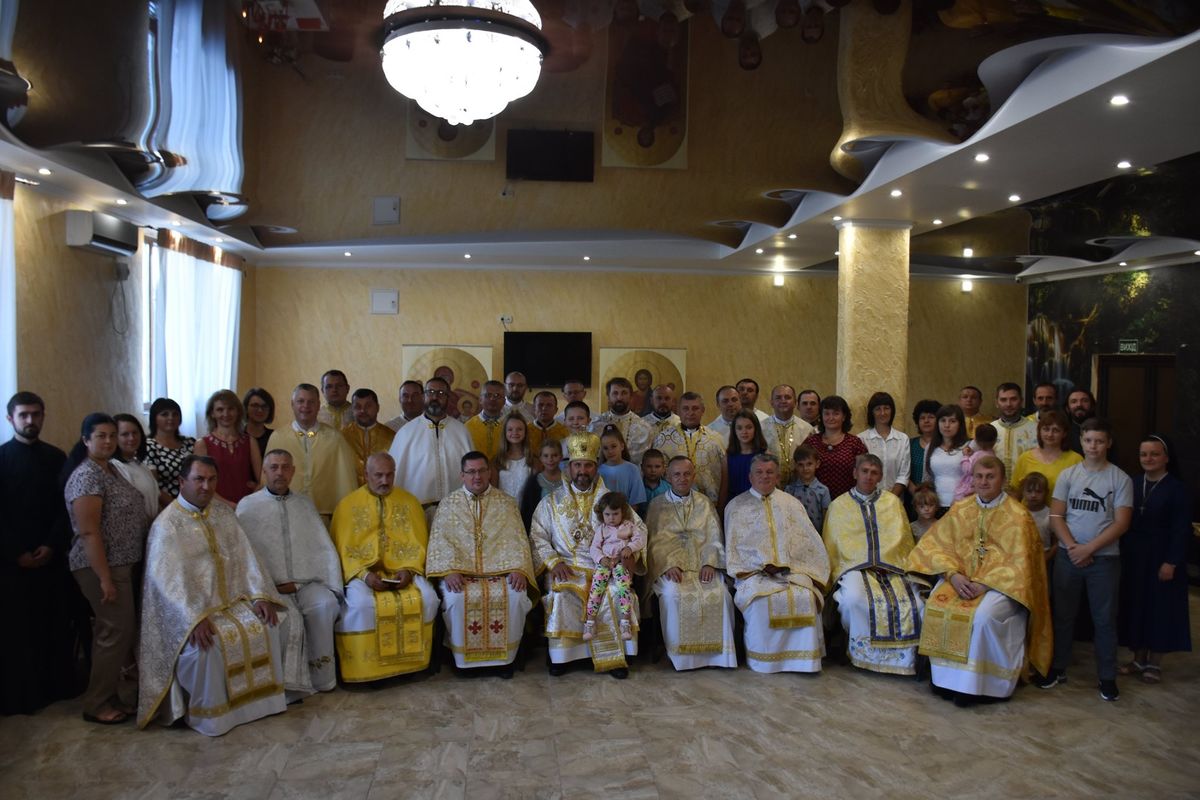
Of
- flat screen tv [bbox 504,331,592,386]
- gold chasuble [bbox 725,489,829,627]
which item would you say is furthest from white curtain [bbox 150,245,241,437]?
gold chasuble [bbox 725,489,829,627]

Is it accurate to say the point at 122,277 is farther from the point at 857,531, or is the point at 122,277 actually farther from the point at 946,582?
the point at 946,582

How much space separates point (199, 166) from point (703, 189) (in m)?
5.03

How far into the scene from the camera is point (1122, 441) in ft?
43.2

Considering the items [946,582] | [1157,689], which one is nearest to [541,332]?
[946,582]

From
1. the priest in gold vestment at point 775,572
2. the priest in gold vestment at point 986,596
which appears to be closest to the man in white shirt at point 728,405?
the priest in gold vestment at point 775,572

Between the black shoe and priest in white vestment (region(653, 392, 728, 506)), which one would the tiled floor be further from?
priest in white vestment (region(653, 392, 728, 506))

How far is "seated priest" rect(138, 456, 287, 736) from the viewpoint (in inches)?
192

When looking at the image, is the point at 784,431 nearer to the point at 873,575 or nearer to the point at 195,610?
the point at 873,575

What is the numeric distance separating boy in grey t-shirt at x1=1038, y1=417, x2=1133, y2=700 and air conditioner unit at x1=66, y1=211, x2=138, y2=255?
26.0ft

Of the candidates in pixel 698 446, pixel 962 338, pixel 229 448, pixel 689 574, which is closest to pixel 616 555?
pixel 689 574

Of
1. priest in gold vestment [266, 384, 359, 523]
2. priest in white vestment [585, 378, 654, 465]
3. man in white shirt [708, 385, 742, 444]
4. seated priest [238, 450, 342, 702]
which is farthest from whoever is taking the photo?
priest in white vestment [585, 378, 654, 465]

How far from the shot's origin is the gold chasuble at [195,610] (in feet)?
16.0

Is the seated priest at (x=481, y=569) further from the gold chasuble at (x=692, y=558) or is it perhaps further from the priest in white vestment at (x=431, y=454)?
the gold chasuble at (x=692, y=558)

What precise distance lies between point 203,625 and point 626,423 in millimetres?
3749
